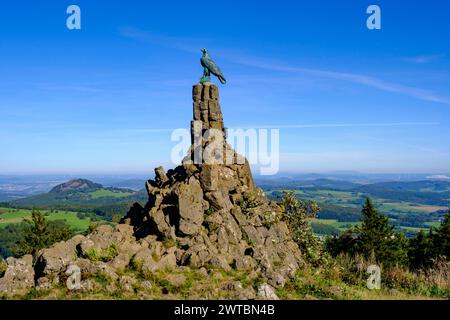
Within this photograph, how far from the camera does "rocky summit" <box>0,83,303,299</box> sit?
20.8 m

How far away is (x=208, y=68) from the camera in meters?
32.9

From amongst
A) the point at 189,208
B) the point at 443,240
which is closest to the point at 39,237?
the point at 189,208

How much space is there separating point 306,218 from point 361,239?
2264 centimetres

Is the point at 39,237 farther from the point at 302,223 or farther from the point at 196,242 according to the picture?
the point at 302,223

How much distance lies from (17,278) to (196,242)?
1062 centimetres

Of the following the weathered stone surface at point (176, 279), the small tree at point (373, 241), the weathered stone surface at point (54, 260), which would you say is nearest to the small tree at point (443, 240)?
the small tree at point (373, 241)

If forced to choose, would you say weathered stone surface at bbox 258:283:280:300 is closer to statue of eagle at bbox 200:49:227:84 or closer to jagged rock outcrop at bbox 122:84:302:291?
jagged rock outcrop at bbox 122:84:302:291

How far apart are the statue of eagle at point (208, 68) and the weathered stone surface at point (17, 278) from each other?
19892 millimetres

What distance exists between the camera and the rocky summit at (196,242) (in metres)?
20.8

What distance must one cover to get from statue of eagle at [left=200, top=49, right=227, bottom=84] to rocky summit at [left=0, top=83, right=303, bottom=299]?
2.93ft

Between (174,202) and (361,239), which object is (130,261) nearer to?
(174,202)

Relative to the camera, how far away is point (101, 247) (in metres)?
24.5
